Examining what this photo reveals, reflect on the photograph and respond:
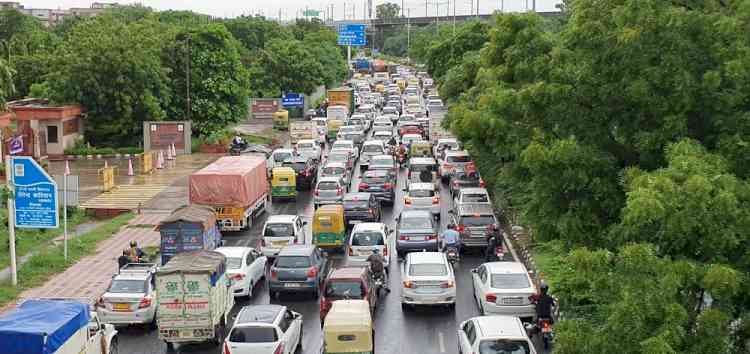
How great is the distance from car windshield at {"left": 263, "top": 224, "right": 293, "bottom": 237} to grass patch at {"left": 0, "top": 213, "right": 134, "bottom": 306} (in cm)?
638

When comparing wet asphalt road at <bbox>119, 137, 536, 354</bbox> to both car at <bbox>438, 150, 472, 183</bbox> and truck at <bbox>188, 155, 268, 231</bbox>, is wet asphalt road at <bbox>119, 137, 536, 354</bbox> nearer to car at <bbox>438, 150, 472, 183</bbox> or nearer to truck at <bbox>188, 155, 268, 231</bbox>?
truck at <bbox>188, 155, 268, 231</bbox>

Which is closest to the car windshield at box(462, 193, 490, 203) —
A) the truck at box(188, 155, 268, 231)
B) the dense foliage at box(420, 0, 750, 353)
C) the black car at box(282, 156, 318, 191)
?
the truck at box(188, 155, 268, 231)

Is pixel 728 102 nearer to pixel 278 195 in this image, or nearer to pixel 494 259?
pixel 494 259

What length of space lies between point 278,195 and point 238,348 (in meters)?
23.8

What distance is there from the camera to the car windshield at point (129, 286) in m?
22.2

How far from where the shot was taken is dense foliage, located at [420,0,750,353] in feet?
41.0

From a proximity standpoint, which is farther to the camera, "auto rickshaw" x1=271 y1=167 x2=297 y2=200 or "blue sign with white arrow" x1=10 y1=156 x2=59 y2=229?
"auto rickshaw" x1=271 y1=167 x2=297 y2=200

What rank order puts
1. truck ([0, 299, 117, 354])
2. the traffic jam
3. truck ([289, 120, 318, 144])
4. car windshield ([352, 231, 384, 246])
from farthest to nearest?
truck ([289, 120, 318, 144])
car windshield ([352, 231, 384, 246])
the traffic jam
truck ([0, 299, 117, 354])

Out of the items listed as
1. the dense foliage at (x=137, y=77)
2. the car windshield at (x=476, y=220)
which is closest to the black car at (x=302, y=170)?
the dense foliage at (x=137, y=77)

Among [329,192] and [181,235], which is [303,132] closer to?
[329,192]

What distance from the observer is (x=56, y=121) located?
54.6 m

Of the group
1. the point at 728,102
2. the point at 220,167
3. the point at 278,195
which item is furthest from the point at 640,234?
the point at 278,195

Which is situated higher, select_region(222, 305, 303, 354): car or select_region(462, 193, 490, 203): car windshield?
select_region(462, 193, 490, 203): car windshield

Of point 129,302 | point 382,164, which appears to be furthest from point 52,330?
point 382,164
